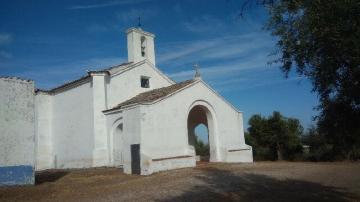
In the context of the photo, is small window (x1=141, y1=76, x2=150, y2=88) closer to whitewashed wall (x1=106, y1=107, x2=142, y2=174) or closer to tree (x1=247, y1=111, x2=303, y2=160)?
whitewashed wall (x1=106, y1=107, x2=142, y2=174)

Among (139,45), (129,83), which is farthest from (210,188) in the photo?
(139,45)

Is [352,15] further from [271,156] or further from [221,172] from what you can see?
[271,156]

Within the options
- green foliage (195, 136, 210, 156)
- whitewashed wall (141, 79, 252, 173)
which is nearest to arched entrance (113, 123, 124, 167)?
whitewashed wall (141, 79, 252, 173)

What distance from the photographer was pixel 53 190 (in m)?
14.0

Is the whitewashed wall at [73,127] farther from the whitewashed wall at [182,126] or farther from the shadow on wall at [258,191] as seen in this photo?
the shadow on wall at [258,191]

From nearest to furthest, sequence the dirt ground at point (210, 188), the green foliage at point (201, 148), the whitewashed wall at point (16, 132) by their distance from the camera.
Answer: the dirt ground at point (210, 188), the whitewashed wall at point (16, 132), the green foliage at point (201, 148)

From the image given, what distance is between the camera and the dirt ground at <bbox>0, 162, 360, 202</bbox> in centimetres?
Answer: 1130

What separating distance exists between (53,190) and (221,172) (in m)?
7.92

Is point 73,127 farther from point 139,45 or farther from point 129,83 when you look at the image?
point 139,45

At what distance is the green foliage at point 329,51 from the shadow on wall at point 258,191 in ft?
6.60

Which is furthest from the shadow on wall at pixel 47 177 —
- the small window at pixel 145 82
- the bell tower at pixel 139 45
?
the bell tower at pixel 139 45

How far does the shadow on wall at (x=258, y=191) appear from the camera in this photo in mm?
10906

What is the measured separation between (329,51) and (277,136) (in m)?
25.6

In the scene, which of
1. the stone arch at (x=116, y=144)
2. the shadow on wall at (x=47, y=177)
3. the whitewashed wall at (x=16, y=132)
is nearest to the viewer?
the whitewashed wall at (x=16, y=132)
